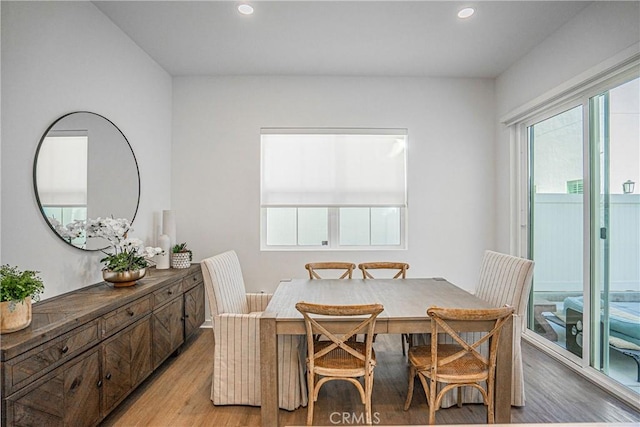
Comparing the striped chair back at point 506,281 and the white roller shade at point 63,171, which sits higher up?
the white roller shade at point 63,171

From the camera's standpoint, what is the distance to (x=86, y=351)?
1.90 m

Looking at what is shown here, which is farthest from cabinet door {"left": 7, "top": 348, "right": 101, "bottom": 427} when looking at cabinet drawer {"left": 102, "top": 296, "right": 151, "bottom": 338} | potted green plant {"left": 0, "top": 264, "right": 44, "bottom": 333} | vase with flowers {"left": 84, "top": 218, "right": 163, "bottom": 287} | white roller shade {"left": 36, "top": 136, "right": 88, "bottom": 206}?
white roller shade {"left": 36, "top": 136, "right": 88, "bottom": 206}

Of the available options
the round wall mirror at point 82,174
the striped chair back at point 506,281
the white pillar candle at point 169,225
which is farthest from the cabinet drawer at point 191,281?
the striped chair back at point 506,281

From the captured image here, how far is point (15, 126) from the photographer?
202cm

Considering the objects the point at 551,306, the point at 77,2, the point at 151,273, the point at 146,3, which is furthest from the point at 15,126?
the point at 551,306

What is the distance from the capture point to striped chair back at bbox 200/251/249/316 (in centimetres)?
236

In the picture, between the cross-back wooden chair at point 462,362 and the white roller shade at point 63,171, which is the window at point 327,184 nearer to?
the white roller shade at point 63,171

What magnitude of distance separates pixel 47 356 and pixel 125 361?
72 cm

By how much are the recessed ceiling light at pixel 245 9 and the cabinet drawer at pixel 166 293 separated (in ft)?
7.71

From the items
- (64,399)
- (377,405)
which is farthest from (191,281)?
(377,405)

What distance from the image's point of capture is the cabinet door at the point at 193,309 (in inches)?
131

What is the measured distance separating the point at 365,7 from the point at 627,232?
2.60 meters

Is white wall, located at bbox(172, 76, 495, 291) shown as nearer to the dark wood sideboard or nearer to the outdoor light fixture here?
the dark wood sideboard

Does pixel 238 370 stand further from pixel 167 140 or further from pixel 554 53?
pixel 554 53
